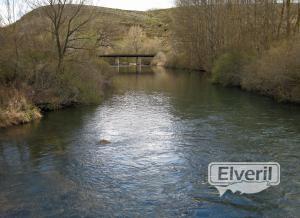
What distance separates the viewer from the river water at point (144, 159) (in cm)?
1027

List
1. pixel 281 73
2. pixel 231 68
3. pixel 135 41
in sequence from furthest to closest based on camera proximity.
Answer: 1. pixel 135 41
2. pixel 231 68
3. pixel 281 73

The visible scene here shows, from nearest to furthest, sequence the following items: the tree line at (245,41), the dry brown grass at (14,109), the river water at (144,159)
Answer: the river water at (144,159) → the dry brown grass at (14,109) → the tree line at (245,41)

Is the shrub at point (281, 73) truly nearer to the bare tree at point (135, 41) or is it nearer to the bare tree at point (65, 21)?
the bare tree at point (65, 21)

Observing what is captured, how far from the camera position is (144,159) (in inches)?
572

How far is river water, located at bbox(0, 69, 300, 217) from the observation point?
33.7 ft

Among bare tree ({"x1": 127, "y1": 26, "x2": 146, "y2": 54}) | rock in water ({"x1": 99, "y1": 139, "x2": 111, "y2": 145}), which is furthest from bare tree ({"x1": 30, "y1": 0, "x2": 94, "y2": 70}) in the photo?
bare tree ({"x1": 127, "y1": 26, "x2": 146, "y2": 54})

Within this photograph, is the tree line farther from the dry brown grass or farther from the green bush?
the dry brown grass

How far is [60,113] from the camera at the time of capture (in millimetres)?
24734

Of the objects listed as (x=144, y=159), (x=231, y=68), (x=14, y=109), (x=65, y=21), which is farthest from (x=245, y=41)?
(x=144, y=159)

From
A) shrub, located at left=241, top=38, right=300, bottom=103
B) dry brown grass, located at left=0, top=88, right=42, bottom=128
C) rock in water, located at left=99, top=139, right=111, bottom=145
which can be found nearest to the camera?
rock in water, located at left=99, top=139, right=111, bottom=145

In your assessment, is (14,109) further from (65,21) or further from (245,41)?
(245,41)

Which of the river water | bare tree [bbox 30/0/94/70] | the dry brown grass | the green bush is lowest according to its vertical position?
the river water

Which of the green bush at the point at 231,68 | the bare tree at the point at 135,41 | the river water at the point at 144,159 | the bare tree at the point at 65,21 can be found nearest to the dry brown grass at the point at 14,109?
the river water at the point at 144,159

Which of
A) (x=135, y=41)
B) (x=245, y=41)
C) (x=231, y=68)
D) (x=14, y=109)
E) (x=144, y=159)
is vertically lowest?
(x=144, y=159)
